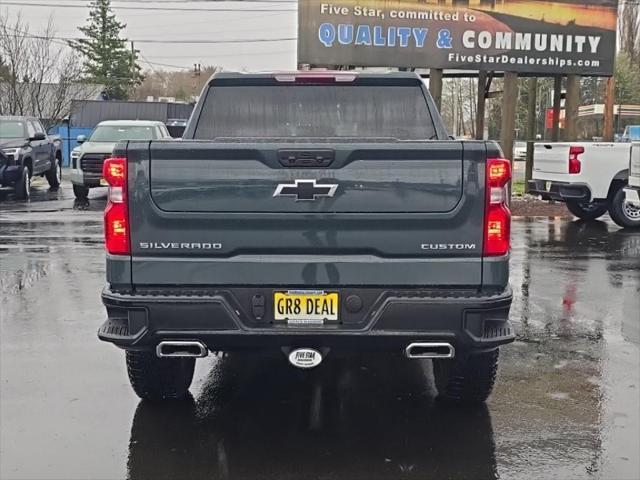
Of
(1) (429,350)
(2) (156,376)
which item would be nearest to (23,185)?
(2) (156,376)

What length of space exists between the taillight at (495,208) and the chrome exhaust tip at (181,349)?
151 centimetres

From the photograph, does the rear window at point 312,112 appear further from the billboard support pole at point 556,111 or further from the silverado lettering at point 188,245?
the billboard support pole at point 556,111

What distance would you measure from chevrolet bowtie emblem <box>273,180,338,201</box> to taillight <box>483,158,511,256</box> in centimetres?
77

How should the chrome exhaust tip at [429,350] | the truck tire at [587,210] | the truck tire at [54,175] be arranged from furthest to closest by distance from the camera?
the truck tire at [54,175], the truck tire at [587,210], the chrome exhaust tip at [429,350]

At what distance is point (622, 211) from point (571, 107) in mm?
4432

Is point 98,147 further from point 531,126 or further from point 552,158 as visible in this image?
point 531,126

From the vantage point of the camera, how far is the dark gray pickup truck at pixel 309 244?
3887 millimetres

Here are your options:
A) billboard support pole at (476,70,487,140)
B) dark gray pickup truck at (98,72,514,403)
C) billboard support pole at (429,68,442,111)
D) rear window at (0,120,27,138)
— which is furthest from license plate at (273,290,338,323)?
rear window at (0,120,27,138)

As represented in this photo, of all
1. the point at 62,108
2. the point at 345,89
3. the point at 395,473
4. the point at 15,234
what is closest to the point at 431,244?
the point at 395,473

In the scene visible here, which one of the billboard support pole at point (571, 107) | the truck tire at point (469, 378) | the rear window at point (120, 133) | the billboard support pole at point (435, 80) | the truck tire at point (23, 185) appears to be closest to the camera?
the truck tire at point (469, 378)

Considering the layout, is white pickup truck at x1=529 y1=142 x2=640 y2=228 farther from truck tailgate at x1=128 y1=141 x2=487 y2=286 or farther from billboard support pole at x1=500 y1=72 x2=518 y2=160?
truck tailgate at x1=128 y1=141 x2=487 y2=286

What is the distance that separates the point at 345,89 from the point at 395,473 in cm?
257

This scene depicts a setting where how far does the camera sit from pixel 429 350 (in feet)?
13.2

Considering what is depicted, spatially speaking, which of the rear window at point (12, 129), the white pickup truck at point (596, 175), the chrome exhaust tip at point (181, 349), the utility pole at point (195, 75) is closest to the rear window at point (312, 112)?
the chrome exhaust tip at point (181, 349)
